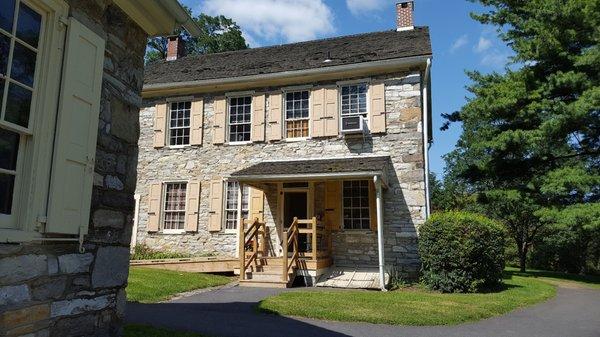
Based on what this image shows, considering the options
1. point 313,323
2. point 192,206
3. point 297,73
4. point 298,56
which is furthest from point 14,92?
point 298,56

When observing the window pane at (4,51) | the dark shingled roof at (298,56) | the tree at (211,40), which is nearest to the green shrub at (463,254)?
the dark shingled roof at (298,56)

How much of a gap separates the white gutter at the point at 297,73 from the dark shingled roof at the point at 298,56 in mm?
175

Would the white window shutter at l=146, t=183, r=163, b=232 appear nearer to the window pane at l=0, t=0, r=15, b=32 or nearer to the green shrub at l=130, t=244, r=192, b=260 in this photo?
the green shrub at l=130, t=244, r=192, b=260

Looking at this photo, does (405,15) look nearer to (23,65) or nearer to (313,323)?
(313,323)

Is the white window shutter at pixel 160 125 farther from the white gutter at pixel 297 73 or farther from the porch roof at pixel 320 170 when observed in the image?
the porch roof at pixel 320 170

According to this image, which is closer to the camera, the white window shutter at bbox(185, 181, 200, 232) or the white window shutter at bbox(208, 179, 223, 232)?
the white window shutter at bbox(208, 179, 223, 232)

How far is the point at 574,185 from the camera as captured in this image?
43.2ft

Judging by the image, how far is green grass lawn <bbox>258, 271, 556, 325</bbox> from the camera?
7.29m

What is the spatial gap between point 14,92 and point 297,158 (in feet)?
35.5

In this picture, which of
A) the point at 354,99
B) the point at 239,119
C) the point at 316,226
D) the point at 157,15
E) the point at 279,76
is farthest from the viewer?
the point at 239,119

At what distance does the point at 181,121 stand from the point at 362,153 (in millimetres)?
6394

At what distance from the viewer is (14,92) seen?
3.16 m

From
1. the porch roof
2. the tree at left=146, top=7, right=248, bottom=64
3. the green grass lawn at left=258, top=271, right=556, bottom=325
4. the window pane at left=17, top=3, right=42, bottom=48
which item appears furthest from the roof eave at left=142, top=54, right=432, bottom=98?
the tree at left=146, top=7, right=248, bottom=64

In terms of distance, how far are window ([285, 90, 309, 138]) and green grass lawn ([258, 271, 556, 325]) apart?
5963 mm
